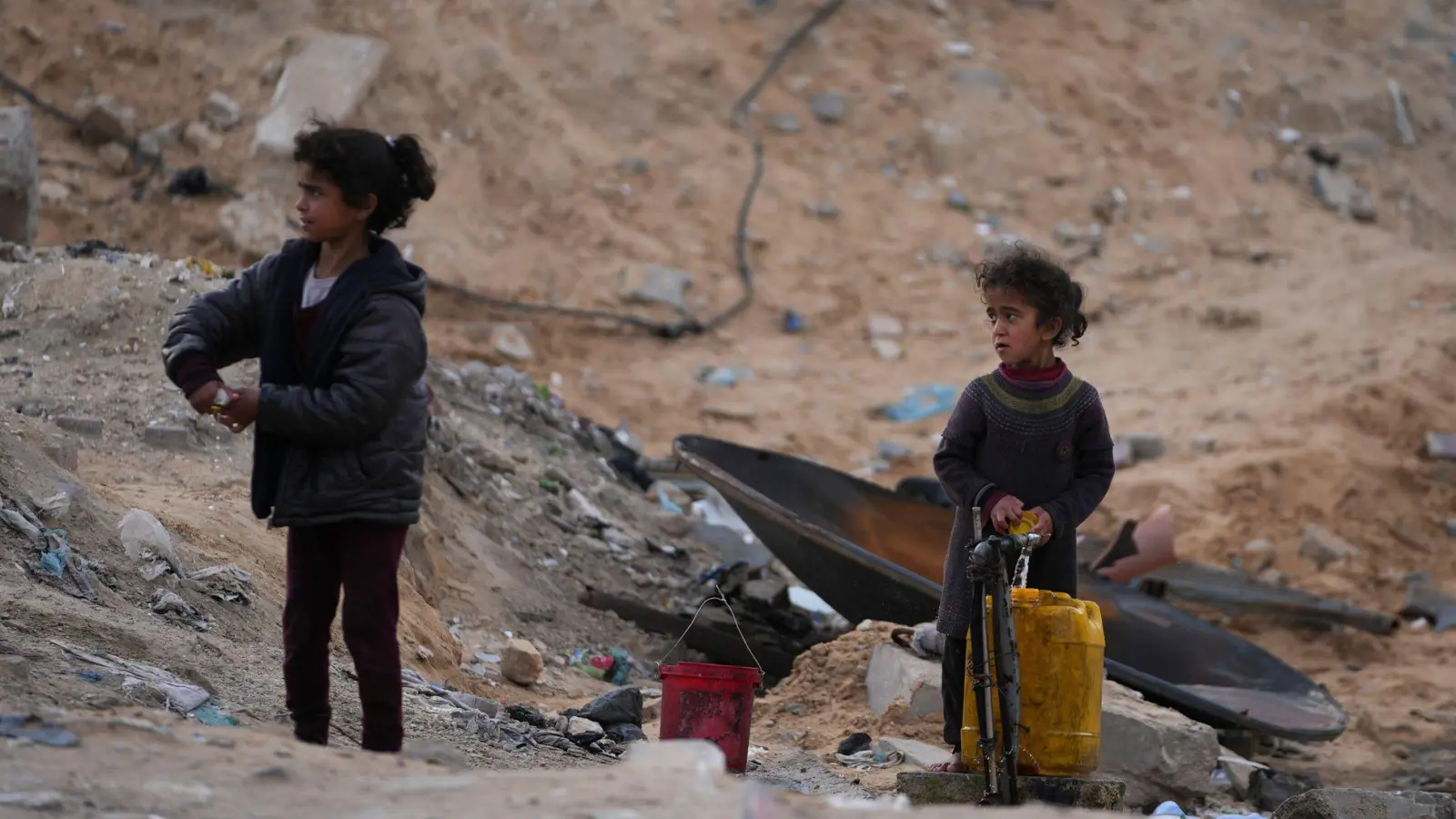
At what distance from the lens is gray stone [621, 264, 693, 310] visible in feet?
39.0

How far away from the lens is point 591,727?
4539 mm

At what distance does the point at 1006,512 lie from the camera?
12.2ft

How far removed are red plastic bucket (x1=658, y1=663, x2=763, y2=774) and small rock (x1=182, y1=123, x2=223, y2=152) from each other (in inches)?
329

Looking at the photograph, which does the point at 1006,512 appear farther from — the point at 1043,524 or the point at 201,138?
the point at 201,138

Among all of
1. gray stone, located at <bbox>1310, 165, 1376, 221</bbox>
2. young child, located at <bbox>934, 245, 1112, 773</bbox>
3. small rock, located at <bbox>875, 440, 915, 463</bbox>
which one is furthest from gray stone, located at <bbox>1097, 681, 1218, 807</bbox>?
gray stone, located at <bbox>1310, 165, 1376, 221</bbox>

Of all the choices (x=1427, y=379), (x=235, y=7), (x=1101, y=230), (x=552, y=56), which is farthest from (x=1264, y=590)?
(x=235, y=7)

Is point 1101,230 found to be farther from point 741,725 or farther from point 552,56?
point 741,725

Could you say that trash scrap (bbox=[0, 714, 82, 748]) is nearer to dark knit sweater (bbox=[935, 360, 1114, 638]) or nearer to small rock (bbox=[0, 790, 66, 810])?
small rock (bbox=[0, 790, 66, 810])

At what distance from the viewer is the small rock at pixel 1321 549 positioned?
8.95m

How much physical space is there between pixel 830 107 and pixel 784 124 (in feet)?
1.67

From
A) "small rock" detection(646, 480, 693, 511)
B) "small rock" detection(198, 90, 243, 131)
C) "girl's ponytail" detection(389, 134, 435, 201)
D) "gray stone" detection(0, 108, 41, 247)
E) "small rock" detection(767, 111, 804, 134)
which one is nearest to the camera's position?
"girl's ponytail" detection(389, 134, 435, 201)

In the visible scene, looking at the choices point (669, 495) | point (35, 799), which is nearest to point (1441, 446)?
point (669, 495)

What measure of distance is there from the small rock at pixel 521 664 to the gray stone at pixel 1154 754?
1.88 m

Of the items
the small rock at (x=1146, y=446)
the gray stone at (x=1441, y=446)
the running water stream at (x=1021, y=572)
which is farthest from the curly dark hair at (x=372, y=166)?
the gray stone at (x=1441, y=446)
